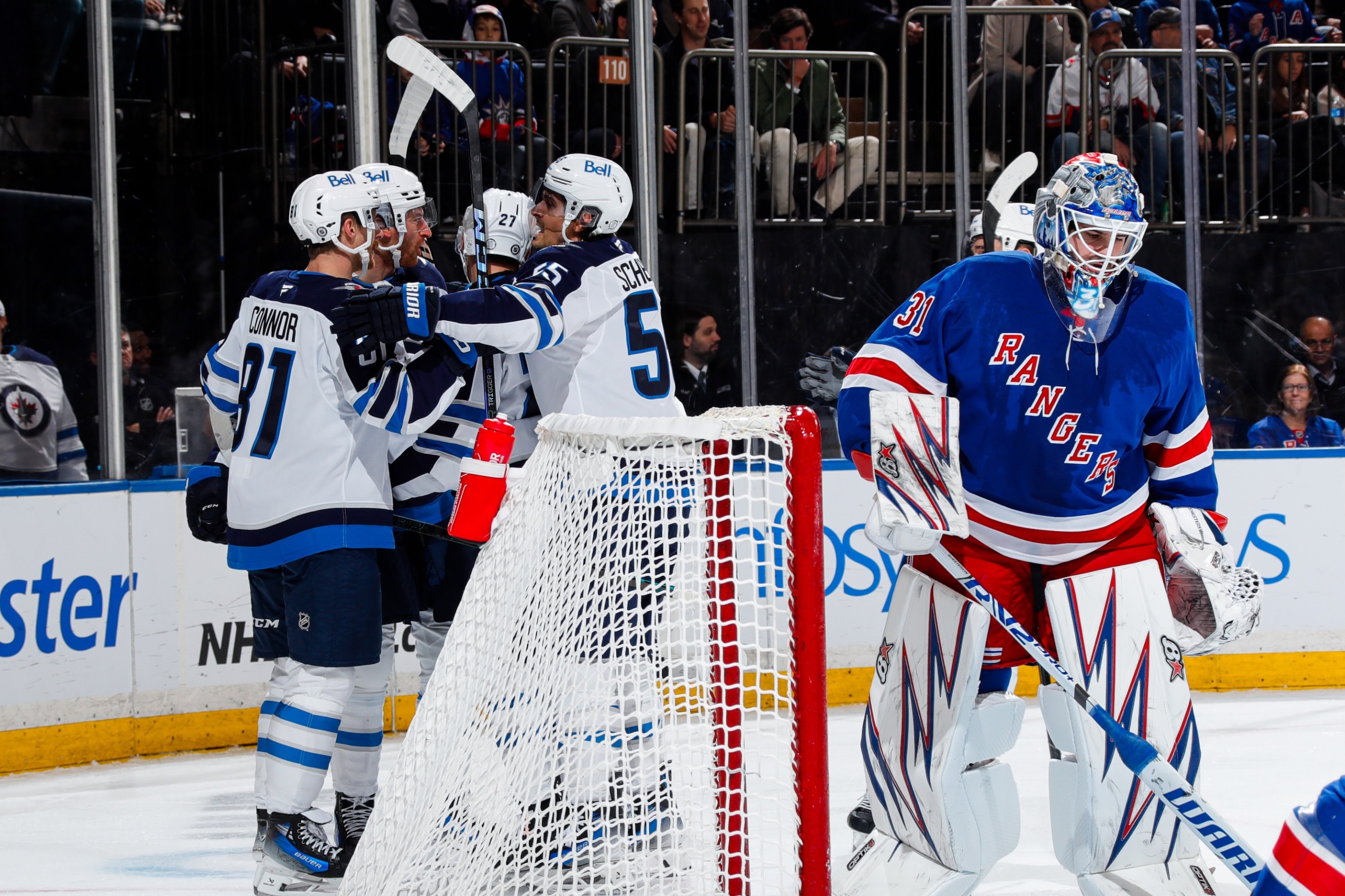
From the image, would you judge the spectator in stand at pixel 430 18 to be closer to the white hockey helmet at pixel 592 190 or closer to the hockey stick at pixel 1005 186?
Result: the hockey stick at pixel 1005 186

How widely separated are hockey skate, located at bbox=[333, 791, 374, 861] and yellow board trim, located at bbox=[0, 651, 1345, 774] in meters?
0.99

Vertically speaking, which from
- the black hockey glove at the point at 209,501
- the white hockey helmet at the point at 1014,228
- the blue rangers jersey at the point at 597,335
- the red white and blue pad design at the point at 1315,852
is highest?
the white hockey helmet at the point at 1014,228

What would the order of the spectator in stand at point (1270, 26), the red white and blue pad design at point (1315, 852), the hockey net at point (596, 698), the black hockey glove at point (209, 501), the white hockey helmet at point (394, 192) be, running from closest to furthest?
the red white and blue pad design at point (1315, 852), the hockey net at point (596, 698), the white hockey helmet at point (394, 192), the black hockey glove at point (209, 501), the spectator in stand at point (1270, 26)

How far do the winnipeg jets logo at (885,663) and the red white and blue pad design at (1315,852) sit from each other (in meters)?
0.93

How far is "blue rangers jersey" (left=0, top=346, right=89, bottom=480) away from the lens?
4152 millimetres

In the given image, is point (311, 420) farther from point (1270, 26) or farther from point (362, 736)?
point (1270, 26)

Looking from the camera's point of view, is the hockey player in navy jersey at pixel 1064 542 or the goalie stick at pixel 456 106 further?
the goalie stick at pixel 456 106

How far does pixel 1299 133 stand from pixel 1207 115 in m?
0.37

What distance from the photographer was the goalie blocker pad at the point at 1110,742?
1.98m

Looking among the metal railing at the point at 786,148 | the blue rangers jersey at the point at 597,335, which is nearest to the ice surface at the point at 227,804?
the blue rangers jersey at the point at 597,335

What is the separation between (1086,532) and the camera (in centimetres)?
210

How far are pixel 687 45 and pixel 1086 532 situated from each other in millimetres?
3633

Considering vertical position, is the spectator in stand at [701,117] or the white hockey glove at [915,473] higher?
the spectator in stand at [701,117]

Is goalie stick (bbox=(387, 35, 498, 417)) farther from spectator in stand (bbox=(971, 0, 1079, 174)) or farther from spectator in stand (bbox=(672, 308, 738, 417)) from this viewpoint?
spectator in stand (bbox=(971, 0, 1079, 174))
